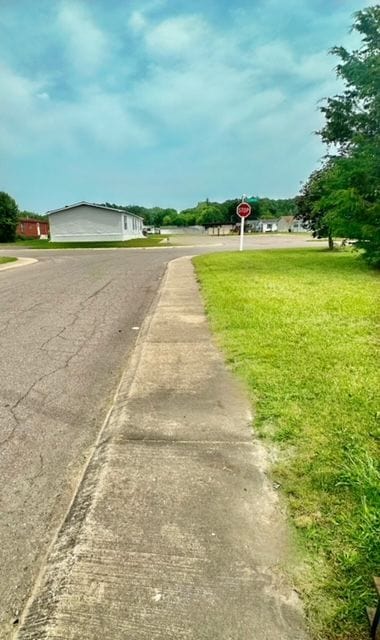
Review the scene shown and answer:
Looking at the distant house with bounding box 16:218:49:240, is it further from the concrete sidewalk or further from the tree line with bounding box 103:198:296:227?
the concrete sidewalk

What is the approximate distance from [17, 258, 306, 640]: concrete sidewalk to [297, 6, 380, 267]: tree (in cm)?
1063

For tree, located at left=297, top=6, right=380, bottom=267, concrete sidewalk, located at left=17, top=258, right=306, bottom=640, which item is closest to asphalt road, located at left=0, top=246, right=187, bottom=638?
concrete sidewalk, located at left=17, top=258, right=306, bottom=640

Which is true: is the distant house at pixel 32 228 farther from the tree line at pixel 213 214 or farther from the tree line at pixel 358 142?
the tree line at pixel 358 142

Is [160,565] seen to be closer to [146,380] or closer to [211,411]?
[211,411]

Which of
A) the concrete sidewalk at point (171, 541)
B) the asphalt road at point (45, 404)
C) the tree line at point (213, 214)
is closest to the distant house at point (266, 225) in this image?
the tree line at point (213, 214)

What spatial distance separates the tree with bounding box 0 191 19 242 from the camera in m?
44.8

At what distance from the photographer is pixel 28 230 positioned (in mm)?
64000

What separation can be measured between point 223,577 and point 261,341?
11.3 feet

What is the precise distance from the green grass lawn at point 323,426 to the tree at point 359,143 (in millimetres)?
5748

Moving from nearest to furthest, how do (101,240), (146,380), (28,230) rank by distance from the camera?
(146,380) → (101,240) → (28,230)

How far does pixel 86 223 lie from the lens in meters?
41.8

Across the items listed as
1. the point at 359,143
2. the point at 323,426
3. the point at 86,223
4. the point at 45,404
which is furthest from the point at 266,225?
the point at 323,426

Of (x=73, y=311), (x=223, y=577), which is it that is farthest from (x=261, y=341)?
(x=73, y=311)

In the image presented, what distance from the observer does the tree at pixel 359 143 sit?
11531 mm
